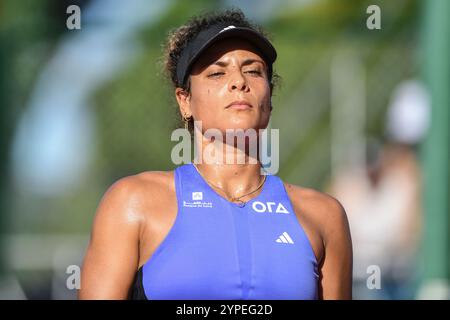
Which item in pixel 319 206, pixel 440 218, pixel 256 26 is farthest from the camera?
pixel 440 218

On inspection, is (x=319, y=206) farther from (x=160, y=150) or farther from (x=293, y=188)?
(x=160, y=150)

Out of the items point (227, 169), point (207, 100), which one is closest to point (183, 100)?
point (207, 100)

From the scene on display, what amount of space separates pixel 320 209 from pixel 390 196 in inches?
188

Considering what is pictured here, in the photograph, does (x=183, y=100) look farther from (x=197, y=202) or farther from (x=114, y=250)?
(x=114, y=250)

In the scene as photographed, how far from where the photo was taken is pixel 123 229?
3.13 m

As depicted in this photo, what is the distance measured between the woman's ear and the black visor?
34mm

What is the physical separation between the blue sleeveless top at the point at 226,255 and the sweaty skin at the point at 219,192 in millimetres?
47

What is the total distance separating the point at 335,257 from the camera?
134 inches

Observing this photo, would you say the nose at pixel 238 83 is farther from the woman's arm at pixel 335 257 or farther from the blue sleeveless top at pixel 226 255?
the woman's arm at pixel 335 257

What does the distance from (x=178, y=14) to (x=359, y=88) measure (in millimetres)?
1679

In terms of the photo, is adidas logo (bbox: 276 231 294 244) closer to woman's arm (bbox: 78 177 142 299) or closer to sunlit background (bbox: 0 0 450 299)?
woman's arm (bbox: 78 177 142 299)

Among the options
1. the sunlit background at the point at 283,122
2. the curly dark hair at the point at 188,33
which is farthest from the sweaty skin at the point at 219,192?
the sunlit background at the point at 283,122

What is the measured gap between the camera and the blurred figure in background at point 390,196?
7.49 m
